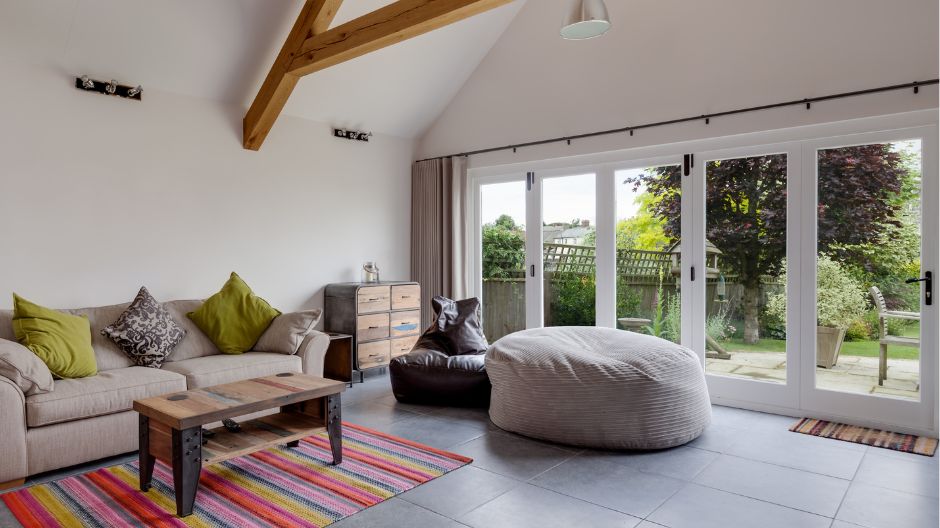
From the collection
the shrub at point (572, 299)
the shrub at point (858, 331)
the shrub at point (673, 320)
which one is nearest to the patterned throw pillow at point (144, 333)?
the shrub at point (572, 299)

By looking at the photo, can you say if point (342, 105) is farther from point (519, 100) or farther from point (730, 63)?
point (730, 63)

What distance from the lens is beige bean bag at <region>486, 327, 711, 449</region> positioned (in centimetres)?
338

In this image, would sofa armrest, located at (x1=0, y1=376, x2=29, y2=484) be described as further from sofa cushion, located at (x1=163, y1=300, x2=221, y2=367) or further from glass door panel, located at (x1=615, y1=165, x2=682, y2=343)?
glass door panel, located at (x1=615, y1=165, x2=682, y2=343)

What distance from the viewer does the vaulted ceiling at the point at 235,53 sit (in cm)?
386

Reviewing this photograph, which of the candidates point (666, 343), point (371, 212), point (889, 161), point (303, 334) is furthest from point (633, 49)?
point (303, 334)

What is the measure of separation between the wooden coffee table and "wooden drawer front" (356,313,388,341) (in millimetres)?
1781

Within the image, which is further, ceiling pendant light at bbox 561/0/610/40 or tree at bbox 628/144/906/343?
tree at bbox 628/144/906/343

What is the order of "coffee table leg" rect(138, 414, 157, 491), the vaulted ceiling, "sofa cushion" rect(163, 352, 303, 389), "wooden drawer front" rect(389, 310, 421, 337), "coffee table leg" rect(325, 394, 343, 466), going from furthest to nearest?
1. "wooden drawer front" rect(389, 310, 421, 337)
2. the vaulted ceiling
3. "sofa cushion" rect(163, 352, 303, 389)
4. "coffee table leg" rect(325, 394, 343, 466)
5. "coffee table leg" rect(138, 414, 157, 491)

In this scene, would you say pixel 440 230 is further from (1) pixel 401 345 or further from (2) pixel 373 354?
(2) pixel 373 354

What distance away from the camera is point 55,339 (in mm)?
3408

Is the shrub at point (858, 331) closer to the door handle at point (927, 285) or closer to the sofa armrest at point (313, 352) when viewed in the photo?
the door handle at point (927, 285)

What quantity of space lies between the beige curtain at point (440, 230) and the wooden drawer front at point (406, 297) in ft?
1.04

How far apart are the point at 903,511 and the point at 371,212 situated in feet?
15.9

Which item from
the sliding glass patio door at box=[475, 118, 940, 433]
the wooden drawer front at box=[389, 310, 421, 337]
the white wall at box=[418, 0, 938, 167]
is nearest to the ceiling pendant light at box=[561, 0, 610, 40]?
the white wall at box=[418, 0, 938, 167]
